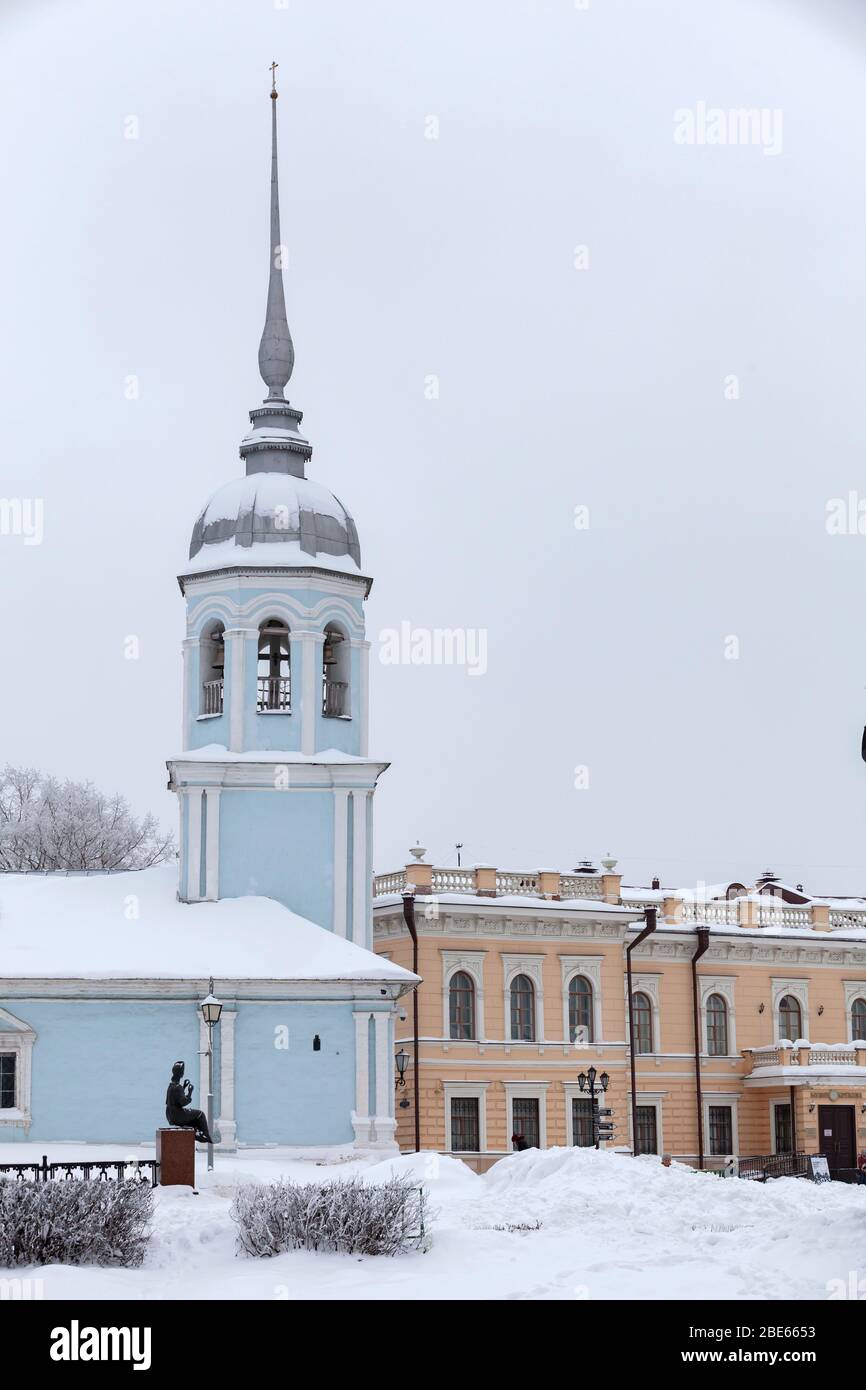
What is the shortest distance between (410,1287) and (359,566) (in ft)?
70.3

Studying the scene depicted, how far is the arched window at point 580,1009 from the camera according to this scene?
41438 millimetres

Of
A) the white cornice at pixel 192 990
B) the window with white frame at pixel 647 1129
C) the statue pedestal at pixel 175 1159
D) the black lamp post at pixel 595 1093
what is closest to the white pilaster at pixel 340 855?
the white cornice at pixel 192 990

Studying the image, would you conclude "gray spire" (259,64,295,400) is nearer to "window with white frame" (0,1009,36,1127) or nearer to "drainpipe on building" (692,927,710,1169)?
"window with white frame" (0,1009,36,1127)

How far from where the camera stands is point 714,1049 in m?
43.5

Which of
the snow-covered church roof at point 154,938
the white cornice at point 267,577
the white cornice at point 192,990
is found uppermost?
the white cornice at point 267,577

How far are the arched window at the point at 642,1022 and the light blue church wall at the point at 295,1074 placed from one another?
1066 centimetres

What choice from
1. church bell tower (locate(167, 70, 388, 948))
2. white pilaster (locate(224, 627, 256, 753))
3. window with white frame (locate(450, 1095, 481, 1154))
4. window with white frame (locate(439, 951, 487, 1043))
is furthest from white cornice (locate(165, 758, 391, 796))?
window with white frame (locate(450, 1095, 481, 1154))

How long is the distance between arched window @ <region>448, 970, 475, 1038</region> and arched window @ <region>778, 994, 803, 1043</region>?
8.18 m

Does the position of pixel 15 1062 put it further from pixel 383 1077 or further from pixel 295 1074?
pixel 383 1077

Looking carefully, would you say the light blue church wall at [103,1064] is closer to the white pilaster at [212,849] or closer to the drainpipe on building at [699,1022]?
the white pilaster at [212,849]

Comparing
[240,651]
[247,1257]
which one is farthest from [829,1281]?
[240,651]
